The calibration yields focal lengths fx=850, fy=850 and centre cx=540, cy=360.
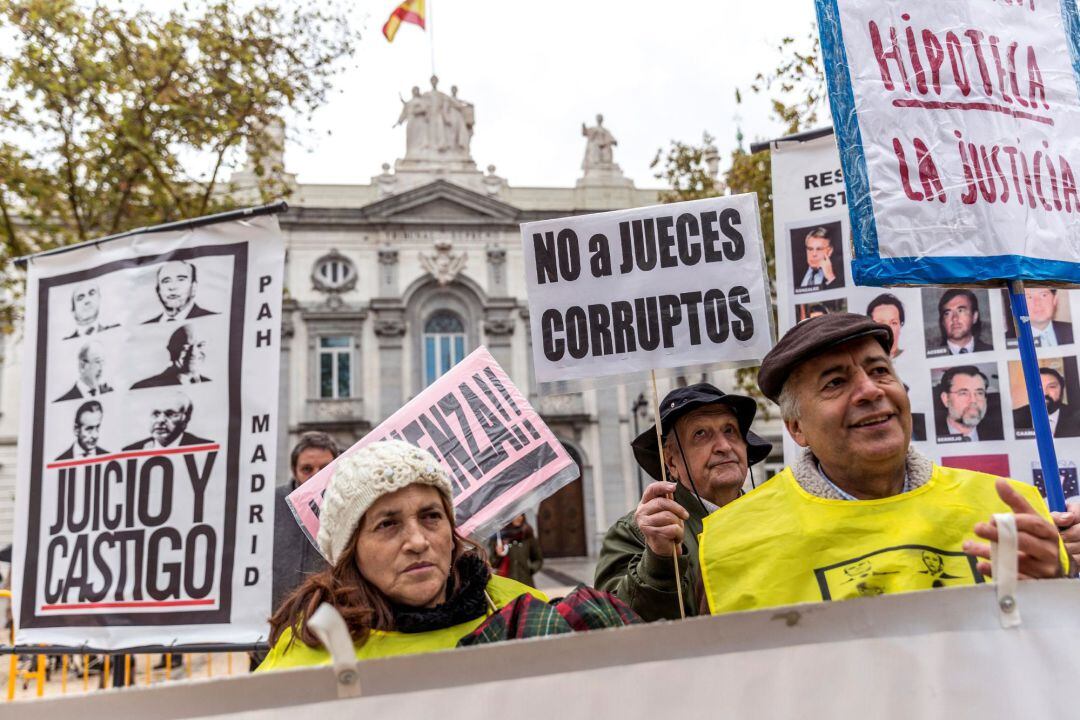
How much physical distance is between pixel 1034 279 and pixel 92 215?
1064 cm

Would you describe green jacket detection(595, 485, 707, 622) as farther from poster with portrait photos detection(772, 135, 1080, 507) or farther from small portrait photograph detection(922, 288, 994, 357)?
small portrait photograph detection(922, 288, 994, 357)

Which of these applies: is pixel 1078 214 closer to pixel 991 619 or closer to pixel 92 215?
pixel 991 619

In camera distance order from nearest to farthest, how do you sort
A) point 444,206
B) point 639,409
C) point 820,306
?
point 820,306 → point 639,409 → point 444,206

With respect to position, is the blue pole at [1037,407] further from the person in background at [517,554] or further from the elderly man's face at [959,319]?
the person in background at [517,554]

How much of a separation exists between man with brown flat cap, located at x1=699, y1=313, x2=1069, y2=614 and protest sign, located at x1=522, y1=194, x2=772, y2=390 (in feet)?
1.81

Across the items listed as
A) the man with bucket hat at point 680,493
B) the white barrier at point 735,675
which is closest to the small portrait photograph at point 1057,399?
the man with bucket hat at point 680,493

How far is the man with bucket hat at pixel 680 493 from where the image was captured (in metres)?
2.25

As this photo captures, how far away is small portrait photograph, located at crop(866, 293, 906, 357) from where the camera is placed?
13.1 feet

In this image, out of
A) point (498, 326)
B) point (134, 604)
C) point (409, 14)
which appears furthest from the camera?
point (498, 326)

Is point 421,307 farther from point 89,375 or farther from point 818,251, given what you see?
point 89,375

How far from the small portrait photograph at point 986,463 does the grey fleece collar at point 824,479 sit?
1820mm

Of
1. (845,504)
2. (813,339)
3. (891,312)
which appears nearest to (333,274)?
(891,312)

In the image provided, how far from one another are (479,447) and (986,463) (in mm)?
2211

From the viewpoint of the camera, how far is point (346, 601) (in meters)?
1.98
